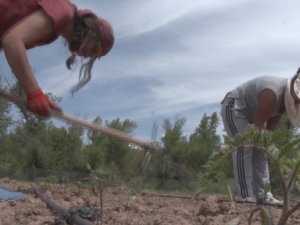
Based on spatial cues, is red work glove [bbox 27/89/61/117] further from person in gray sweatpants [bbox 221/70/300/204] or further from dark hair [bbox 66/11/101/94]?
person in gray sweatpants [bbox 221/70/300/204]

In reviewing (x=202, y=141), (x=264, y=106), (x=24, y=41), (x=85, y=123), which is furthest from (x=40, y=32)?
(x=202, y=141)

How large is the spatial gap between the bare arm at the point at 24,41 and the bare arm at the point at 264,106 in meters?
1.76

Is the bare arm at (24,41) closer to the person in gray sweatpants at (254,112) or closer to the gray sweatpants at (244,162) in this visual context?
the person in gray sweatpants at (254,112)

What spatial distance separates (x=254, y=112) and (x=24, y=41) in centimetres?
205

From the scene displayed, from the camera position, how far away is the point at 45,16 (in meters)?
1.91

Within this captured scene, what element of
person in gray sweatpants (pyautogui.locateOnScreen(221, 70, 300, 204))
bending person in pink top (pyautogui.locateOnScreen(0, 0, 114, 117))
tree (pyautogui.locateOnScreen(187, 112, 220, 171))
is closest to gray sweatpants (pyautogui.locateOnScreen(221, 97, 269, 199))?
person in gray sweatpants (pyautogui.locateOnScreen(221, 70, 300, 204))

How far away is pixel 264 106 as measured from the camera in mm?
3312

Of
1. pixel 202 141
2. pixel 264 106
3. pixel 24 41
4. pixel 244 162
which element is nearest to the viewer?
pixel 24 41

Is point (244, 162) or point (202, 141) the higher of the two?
point (202, 141)

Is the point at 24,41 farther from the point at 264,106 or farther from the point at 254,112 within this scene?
the point at 254,112

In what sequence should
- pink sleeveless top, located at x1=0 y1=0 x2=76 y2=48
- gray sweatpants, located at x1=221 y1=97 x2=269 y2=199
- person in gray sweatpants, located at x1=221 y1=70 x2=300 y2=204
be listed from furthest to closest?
gray sweatpants, located at x1=221 y1=97 x2=269 y2=199, person in gray sweatpants, located at x1=221 y1=70 x2=300 y2=204, pink sleeveless top, located at x1=0 y1=0 x2=76 y2=48

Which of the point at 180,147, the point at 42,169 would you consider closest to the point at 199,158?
the point at 180,147

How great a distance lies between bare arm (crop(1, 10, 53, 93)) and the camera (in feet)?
5.97

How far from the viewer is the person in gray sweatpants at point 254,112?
3.30 m
